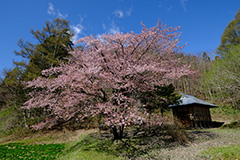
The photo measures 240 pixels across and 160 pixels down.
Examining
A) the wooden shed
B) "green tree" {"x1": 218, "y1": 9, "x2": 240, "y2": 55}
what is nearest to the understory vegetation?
the wooden shed

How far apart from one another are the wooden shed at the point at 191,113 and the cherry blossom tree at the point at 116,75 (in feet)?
23.0

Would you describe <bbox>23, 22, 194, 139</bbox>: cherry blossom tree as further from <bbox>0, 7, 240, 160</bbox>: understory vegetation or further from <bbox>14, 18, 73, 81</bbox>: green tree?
<bbox>14, 18, 73, 81</bbox>: green tree

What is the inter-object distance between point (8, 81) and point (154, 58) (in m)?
14.1

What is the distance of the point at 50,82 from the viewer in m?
6.90

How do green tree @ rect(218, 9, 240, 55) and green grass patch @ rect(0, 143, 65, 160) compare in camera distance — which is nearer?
green grass patch @ rect(0, 143, 65, 160)

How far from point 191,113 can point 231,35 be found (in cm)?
1719

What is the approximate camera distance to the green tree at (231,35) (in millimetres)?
20467

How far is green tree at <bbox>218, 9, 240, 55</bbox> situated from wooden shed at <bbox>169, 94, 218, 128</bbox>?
11764 mm

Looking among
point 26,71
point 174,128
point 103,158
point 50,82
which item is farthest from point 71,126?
point 174,128

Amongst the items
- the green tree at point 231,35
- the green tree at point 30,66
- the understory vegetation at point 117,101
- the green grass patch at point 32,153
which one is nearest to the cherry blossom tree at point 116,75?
the understory vegetation at point 117,101

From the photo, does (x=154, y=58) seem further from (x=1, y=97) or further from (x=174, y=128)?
(x=1, y=97)

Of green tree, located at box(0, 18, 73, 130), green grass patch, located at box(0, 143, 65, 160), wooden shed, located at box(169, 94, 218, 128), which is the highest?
green tree, located at box(0, 18, 73, 130)

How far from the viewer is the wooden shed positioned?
12808 millimetres

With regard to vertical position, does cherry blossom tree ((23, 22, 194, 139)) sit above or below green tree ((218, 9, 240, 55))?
below
